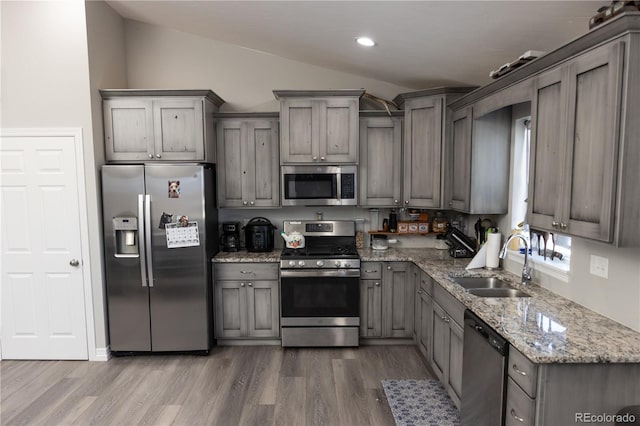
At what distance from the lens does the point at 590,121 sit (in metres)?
1.66

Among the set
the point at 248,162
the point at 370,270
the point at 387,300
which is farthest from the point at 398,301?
the point at 248,162

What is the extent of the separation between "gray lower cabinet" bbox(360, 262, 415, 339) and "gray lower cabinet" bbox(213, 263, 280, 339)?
2.81ft

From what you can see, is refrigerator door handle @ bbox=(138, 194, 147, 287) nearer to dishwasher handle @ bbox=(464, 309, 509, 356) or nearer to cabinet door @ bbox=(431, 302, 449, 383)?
cabinet door @ bbox=(431, 302, 449, 383)

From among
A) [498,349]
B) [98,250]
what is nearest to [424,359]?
[498,349]

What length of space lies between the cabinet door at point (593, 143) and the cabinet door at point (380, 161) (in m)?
1.99

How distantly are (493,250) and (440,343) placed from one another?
2.82 feet

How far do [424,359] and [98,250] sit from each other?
10.0 ft

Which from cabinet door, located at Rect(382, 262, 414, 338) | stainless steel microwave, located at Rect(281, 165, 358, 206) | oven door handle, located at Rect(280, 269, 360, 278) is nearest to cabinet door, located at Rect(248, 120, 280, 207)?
stainless steel microwave, located at Rect(281, 165, 358, 206)

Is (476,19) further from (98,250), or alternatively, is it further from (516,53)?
(98,250)

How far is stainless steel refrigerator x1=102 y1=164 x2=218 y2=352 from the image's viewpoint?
325 centimetres

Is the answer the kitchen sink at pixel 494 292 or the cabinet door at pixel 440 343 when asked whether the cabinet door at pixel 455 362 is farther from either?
the kitchen sink at pixel 494 292

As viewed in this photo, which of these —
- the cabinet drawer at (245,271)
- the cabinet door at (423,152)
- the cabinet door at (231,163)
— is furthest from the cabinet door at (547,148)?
the cabinet door at (231,163)

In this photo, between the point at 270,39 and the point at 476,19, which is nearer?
the point at 476,19

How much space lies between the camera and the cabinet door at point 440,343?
267 cm
